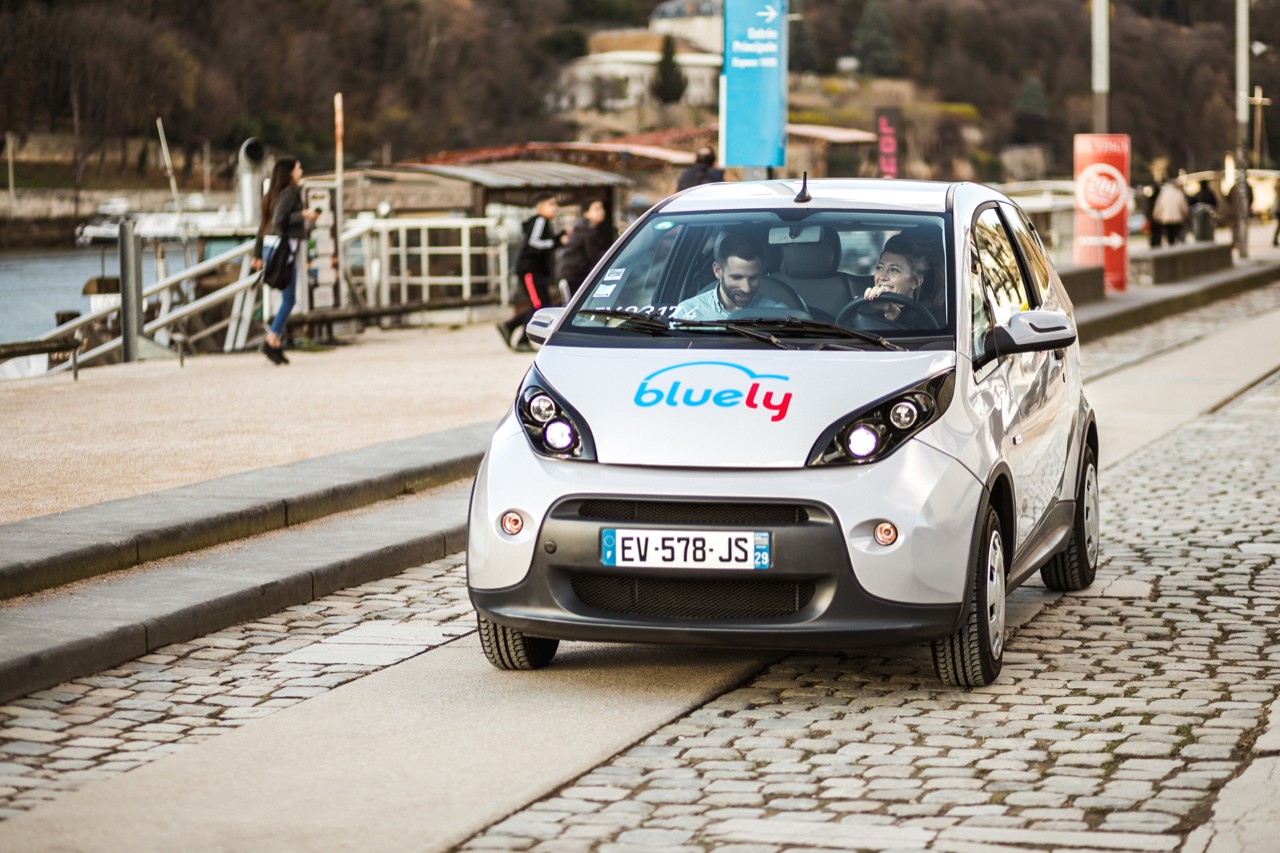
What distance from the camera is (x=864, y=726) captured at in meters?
5.66

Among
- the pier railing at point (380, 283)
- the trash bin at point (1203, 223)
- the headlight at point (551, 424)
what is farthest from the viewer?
the trash bin at point (1203, 223)

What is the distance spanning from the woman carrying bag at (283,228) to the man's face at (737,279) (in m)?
11.4

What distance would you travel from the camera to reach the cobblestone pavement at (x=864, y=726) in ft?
15.2

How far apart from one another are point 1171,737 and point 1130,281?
2578cm

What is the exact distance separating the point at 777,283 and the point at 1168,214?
115 ft

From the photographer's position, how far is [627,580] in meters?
5.82

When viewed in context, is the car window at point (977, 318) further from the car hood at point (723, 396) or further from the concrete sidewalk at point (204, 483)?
the concrete sidewalk at point (204, 483)

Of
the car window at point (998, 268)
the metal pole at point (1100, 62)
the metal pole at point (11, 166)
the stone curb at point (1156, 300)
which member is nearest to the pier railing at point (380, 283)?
the stone curb at point (1156, 300)

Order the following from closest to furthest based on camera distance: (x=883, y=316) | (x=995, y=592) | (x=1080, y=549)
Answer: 1. (x=995, y=592)
2. (x=883, y=316)
3. (x=1080, y=549)

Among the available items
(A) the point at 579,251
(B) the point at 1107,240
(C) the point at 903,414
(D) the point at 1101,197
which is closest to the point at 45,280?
(B) the point at 1107,240

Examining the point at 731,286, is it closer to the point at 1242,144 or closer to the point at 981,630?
the point at 981,630

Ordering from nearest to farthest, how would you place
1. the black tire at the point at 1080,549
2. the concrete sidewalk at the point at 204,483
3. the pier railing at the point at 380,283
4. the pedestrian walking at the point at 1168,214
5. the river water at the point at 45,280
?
the concrete sidewalk at the point at 204,483
the black tire at the point at 1080,549
the pier railing at the point at 380,283
the river water at the point at 45,280
the pedestrian walking at the point at 1168,214

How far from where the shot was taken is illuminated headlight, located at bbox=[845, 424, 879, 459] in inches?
225

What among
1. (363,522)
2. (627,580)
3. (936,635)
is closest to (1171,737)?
(936,635)
